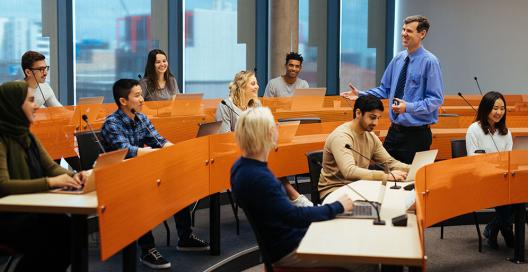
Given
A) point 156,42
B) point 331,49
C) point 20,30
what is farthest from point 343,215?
point 331,49


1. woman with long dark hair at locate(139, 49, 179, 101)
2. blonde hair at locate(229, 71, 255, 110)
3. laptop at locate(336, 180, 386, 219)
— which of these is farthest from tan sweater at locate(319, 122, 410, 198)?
woman with long dark hair at locate(139, 49, 179, 101)

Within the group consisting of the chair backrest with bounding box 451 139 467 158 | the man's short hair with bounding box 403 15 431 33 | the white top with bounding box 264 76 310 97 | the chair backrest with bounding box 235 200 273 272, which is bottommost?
the chair backrest with bounding box 235 200 273 272

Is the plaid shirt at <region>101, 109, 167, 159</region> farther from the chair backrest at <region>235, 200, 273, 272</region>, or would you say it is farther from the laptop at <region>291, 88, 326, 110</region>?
the laptop at <region>291, 88, 326, 110</region>

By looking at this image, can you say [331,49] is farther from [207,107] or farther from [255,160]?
[255,160]

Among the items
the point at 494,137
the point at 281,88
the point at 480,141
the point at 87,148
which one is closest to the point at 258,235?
the point at 87,148

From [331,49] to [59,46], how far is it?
4955 mm

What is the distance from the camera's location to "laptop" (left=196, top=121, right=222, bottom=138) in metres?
4.75

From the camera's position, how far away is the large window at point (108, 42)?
371 inches

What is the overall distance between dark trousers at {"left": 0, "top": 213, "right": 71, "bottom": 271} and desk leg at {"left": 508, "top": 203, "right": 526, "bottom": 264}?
287cm

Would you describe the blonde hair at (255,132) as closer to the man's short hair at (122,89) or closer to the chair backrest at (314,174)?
the chair backrest at (314,174)

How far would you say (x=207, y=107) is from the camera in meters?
7.12

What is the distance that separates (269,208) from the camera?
2920 mm

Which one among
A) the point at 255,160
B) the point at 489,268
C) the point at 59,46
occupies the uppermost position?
the point at 59,46

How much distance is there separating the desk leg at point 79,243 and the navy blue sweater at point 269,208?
759 millimetres
